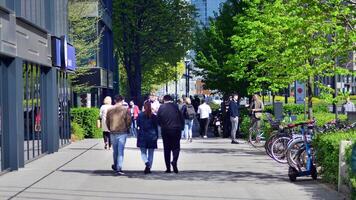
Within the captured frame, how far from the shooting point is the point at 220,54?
110 feet

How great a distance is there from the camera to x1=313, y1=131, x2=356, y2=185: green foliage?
39.7ft

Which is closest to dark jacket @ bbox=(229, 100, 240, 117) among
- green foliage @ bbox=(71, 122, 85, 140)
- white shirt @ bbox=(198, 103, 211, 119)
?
white shirt @ bbox=(198, 103, 211, 119)

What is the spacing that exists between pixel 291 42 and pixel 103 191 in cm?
551

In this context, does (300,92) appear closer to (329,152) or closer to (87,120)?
(87,120)

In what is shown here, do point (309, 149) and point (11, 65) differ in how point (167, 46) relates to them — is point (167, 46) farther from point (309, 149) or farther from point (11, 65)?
point (309, 149)

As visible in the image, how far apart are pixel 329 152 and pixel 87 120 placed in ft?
64.9

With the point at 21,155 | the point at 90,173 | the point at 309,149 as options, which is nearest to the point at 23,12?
the point at 21,155

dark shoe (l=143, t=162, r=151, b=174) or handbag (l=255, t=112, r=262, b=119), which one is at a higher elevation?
handbag (l=255, t=112, r=262, b=119)

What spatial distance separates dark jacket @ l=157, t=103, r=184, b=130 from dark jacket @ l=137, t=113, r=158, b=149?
36 centimetres

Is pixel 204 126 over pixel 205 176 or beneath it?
over

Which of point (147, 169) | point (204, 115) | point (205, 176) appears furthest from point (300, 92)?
point (205, 176)

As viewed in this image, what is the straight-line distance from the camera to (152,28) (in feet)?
176

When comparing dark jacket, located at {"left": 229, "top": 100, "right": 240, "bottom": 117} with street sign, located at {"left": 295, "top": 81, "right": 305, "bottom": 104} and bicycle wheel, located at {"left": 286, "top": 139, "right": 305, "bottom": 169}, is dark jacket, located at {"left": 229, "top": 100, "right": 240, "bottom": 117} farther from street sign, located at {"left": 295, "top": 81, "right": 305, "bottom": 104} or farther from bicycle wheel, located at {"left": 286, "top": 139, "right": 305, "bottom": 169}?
bicycle wheel, located at {"left": 286, "top": 139, "right": 305, "bottom": 169}

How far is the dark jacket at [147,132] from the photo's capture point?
15625mm
